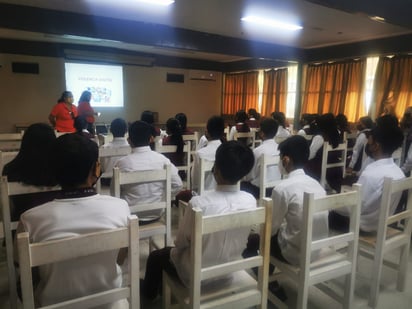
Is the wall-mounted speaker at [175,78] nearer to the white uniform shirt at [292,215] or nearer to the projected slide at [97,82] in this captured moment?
the projected slide at [97,82]

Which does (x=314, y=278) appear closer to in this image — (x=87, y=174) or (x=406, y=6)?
(x=87, y=174)

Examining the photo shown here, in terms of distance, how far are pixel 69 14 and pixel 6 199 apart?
3.50m

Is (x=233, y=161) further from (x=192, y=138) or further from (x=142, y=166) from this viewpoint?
(x=192, y=138)

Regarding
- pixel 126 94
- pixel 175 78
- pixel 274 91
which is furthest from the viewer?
pixel 175 78

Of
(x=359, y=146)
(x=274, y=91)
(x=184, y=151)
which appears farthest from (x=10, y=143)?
(x=274, y=91)

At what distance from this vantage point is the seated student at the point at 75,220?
102cm

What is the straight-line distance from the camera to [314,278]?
1484 millimetres

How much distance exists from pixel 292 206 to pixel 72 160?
3.55 feet

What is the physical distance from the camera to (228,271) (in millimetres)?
1219

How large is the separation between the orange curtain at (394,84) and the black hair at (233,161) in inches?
197

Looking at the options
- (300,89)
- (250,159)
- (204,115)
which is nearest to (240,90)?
(204,115)

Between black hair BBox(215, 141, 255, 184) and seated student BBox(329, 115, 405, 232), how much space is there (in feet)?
3.23

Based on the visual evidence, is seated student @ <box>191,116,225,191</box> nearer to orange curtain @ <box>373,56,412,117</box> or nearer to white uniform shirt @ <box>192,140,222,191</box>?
white uniform shirt @ <box>192,140,222,191</box>

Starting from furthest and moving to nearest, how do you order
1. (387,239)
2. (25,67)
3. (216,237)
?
(25,67) < (387,239) < (216,237)
